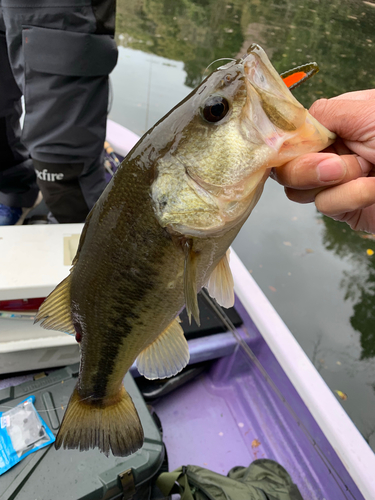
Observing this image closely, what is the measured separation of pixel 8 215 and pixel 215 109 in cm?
271

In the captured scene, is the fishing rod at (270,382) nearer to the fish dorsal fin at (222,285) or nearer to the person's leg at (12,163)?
the fish dorsal fin at (222,285)

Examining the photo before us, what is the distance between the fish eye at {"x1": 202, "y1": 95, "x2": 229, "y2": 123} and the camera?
1.00 metres

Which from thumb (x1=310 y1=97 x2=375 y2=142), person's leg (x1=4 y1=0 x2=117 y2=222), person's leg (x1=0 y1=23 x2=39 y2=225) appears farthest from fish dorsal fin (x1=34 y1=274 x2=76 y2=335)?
person's leg (x1=0 y1=23 x2=39 y2=225)

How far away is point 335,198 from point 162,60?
33.4ft

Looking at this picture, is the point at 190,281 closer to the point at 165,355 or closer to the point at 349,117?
the point at 165,355

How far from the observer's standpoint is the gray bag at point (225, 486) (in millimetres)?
1800

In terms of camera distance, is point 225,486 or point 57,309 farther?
point 225,486

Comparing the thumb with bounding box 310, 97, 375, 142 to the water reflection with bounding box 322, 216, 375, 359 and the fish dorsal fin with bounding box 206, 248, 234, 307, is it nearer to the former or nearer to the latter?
the fish dorsal fin with bounding box 206, 248, 234, 307

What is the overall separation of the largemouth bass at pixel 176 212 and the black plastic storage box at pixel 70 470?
0.50 meters

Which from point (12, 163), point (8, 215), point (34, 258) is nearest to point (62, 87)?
point (34, 258)

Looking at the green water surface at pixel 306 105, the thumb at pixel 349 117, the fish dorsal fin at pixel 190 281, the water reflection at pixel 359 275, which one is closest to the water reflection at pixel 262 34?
the green water surface at pixel 306 105

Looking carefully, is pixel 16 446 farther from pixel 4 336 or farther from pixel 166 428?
pixel 166 428

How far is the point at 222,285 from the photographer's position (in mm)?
1251

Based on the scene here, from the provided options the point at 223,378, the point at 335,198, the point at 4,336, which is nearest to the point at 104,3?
the point at 335,198
